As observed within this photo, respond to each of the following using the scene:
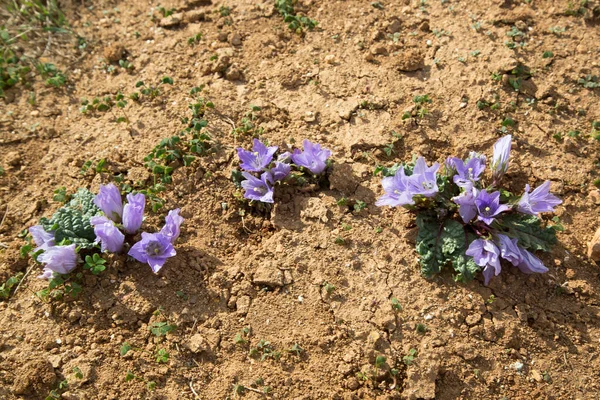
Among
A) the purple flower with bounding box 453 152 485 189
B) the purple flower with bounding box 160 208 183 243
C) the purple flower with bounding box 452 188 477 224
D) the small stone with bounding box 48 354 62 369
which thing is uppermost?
the purple flower with bounding box 453 152 485 189

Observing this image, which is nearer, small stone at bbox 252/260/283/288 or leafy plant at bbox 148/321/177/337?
leafy plant at bbox 148/321/177/337

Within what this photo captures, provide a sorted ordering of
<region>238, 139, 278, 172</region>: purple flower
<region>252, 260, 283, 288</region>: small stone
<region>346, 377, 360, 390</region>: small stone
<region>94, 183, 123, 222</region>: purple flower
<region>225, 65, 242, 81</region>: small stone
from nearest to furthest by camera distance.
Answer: <region>346, 377, 360, 390</region>: small stone, <region>252, 260, 283, 288</region>: small stone, <region>94, 183, 123, 222</region>: purple flower, <region>238, 139, 278, 172</region>: purple flower, <region>225, 65, 242, 81</region>: small stone

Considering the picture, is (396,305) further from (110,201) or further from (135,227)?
(110,201)

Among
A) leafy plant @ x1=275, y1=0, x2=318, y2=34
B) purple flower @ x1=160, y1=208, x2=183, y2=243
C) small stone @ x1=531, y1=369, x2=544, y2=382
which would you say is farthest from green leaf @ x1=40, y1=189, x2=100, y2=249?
small stone @ x1=531, y1=369, x2=544, y2=382

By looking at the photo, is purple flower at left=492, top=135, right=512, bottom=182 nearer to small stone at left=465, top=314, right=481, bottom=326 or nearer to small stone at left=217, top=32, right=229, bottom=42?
small stone at left=465, top=314, right=481, bottom=326

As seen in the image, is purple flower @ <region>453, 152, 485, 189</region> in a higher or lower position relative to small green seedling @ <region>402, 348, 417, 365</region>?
higher

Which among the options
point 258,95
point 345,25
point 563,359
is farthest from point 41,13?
point 563,359
